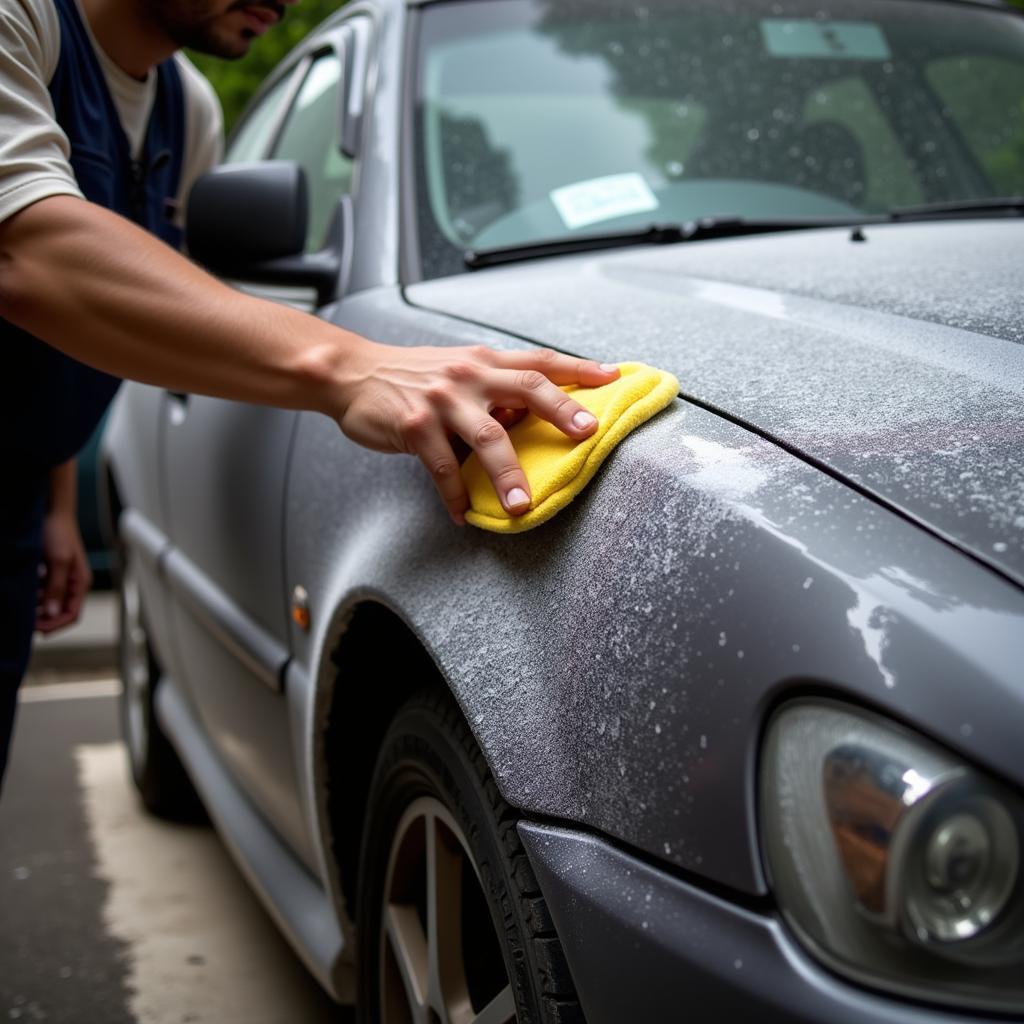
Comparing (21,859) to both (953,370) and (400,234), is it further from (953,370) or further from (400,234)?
(953,370)

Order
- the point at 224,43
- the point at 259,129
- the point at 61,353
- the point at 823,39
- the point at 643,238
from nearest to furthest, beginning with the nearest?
the point at 61,353
the point at 224,43
the point at 643,238
the point at 823,39
the point at 259,129

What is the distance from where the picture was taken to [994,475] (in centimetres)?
116

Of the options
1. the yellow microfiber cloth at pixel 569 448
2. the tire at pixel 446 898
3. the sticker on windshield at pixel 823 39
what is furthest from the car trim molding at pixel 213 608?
the sticker on windshield at pixel 823 39

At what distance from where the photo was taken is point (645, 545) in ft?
4.10

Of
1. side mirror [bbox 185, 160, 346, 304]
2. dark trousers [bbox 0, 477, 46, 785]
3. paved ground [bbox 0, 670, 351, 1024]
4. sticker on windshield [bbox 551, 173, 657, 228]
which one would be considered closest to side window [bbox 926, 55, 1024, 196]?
sticker on windshield [bbox 551, 173, 657, 228]

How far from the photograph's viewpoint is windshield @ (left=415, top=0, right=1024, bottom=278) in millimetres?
2383

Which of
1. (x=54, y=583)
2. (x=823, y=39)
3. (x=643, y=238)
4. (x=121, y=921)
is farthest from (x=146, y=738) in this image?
(x=823, y=39)

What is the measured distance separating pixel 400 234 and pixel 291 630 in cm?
64

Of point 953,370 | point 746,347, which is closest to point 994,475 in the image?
point 953,370

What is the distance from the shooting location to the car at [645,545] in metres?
1.03

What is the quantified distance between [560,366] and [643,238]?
92 centimetres

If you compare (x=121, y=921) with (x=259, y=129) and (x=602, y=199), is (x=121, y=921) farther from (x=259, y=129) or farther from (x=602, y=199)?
(x=602, y=199)

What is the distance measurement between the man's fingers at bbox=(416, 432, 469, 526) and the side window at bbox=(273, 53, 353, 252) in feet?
3.33

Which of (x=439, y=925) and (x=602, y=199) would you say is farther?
(x=602, y=199)
